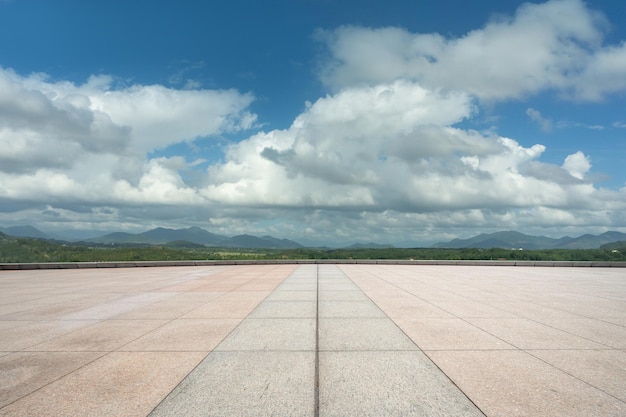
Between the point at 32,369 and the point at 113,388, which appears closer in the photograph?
the point at 113,388

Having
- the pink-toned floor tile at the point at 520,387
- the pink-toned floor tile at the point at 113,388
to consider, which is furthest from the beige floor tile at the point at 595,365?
the pink-toned floor tile at the point at 113,388

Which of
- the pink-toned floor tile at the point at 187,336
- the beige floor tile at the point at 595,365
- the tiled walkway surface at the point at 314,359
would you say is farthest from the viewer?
the pink-toned floor tile at the point at 187,336

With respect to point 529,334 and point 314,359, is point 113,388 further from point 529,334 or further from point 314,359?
point 529,334

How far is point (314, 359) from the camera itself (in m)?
6.42

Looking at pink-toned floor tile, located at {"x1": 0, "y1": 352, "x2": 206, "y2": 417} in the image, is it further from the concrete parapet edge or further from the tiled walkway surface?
the concrete parapet edge

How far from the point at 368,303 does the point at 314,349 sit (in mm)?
5833

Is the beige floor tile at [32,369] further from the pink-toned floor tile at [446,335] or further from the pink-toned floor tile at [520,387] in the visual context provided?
the pink-toned floor tile at [446,335]

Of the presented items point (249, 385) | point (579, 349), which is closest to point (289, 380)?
point (249, 385)

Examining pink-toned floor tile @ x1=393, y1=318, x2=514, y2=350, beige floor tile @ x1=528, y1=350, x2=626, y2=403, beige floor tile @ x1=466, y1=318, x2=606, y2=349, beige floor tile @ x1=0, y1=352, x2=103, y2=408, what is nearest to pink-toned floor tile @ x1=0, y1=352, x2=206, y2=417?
beige floor tile @ x1=0, y1=352, x2=103, y2=408

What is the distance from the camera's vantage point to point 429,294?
580 inches

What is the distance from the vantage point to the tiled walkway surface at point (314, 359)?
468 centimetres

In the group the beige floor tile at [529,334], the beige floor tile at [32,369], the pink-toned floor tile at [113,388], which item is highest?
the beige floor tile at [529,334]

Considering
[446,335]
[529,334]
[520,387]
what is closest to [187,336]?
[446,335]

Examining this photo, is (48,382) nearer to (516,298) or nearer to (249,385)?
(249,385)
